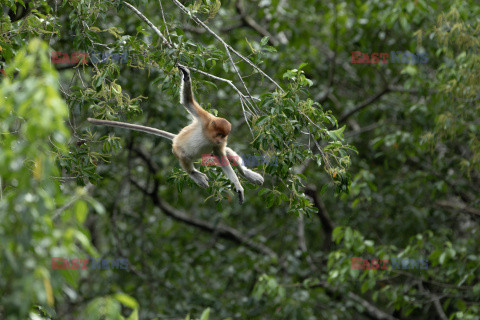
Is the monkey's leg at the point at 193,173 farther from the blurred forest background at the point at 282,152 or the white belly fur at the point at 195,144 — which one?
the blurred forest background at the point at 282,152

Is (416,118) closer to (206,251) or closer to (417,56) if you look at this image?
(417,56)

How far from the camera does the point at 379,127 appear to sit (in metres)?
8.91

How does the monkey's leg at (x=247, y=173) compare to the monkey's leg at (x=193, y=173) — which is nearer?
the monkey's leg at (x=193, y=173)

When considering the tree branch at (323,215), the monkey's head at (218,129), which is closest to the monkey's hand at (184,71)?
the monkey's head at (218,129)

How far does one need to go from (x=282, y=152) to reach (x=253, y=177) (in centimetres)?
102

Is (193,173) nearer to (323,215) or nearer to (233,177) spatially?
(233,177)

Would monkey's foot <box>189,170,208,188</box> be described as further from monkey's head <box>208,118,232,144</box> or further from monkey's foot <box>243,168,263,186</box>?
monkey's foot <box>243,168,263,186</box>

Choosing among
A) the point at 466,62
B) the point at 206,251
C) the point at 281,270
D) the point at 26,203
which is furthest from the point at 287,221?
the point at 26,203

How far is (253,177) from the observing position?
5180 millimetres

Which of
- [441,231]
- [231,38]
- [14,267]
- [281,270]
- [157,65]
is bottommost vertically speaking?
[281,270]

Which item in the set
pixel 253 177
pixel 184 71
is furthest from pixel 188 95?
pixel 253 177

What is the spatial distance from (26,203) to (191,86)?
2.56 metres

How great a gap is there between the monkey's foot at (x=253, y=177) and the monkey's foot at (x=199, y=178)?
443 millimetres

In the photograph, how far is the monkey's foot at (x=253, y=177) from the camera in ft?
16.9
